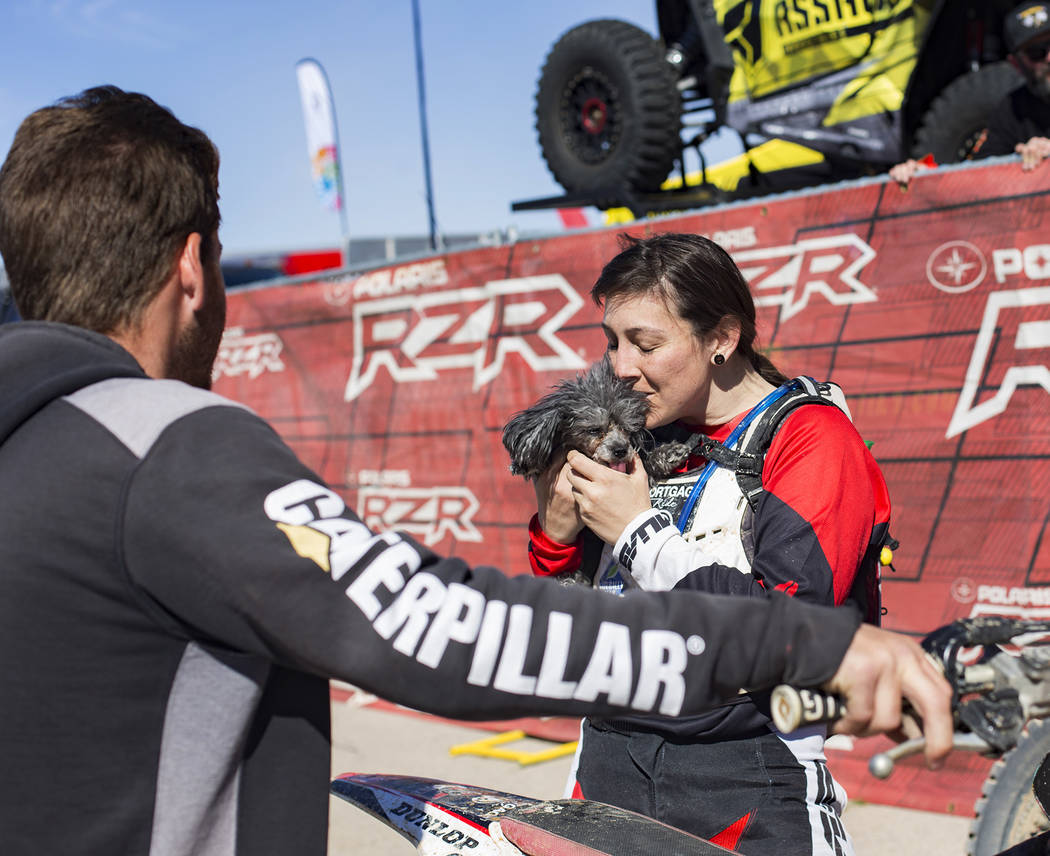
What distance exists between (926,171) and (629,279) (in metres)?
2.49

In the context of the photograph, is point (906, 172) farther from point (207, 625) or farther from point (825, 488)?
point (207, 625)

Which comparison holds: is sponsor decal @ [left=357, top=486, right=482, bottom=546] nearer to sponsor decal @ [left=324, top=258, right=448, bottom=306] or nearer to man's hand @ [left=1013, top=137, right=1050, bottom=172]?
sponsor decal @ [left=324, top=258, right=448, bottom=306]

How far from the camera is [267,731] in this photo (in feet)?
4.09

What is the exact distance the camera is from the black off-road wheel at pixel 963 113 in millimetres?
6379

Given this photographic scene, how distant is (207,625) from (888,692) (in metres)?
0.84

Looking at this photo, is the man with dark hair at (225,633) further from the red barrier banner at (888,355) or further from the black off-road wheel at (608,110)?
the black off-road wheel at (608,110)

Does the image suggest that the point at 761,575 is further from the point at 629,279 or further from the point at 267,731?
the point at 267,731

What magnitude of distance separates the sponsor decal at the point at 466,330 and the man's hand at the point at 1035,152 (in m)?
Answer: 2.20

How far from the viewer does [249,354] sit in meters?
6.97

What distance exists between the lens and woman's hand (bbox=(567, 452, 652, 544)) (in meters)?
2.05

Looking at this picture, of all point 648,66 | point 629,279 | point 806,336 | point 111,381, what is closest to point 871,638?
point 111,381

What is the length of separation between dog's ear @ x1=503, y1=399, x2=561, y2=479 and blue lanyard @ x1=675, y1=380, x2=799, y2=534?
0.33m

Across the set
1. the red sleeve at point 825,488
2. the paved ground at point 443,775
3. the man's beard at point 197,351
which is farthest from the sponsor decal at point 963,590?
the man's beard at point 197,351

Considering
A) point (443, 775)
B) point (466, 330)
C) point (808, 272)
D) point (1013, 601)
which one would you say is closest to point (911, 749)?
point (1013, 601)
